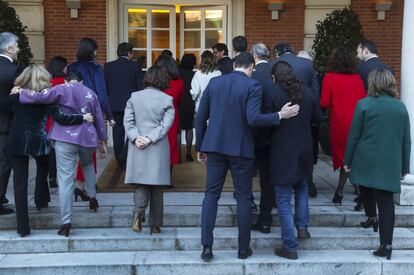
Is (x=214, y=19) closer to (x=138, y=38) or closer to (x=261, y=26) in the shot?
(x=261, y=26)

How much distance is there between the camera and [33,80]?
5719mm

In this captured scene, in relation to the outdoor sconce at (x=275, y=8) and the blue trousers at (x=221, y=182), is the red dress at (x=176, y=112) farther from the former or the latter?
the outdoor sconce at (x=275, y=8)

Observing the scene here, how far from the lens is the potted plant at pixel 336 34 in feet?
32.6

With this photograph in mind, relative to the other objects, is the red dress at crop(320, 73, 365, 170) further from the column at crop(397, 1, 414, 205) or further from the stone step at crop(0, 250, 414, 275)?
the stone step at crop(0, 250, 414, 275)

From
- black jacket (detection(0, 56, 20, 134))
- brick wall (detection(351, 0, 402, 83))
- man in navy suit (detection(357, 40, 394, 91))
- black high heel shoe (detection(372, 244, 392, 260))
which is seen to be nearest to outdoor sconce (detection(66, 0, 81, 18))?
black jacket (detection(0, 56, 20, 134))

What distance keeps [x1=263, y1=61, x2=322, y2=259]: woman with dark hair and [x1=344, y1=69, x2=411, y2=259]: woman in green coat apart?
486 millimetres

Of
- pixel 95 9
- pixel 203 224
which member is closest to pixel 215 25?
pixel 95 9

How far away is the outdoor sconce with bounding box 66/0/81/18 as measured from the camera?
10383 mm

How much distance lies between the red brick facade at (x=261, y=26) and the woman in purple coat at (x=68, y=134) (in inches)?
187

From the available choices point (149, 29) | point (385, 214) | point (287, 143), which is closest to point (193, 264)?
point (287, 143)

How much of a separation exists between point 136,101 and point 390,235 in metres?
2.69

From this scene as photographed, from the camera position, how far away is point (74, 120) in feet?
19.0

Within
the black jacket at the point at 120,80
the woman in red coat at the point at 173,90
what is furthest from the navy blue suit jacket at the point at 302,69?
the black jacket at the point at 120,80

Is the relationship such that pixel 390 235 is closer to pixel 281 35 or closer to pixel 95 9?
pixel 281 35
